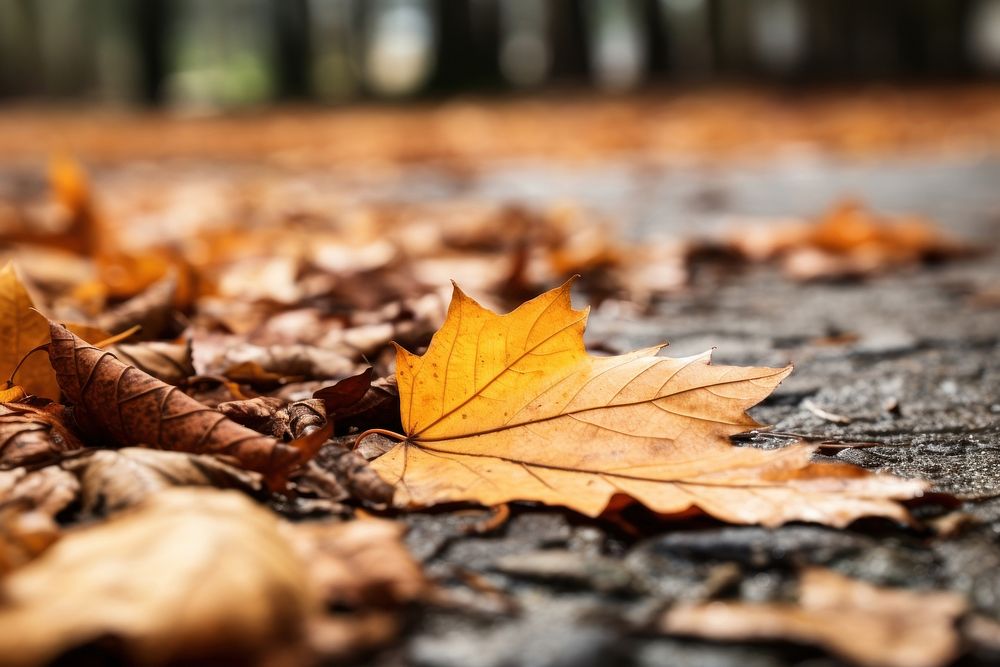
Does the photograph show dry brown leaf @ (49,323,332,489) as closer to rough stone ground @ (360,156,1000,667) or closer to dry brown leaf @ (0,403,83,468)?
dry brown leaf @ (0,403,83,468)

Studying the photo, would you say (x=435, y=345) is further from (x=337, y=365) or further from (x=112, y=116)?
(x=112, y=116)

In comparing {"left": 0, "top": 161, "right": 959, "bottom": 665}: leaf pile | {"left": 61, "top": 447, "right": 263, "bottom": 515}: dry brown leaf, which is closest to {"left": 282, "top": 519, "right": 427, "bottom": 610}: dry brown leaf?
{"left": 0, "top": 161, "right": 959, "bottom": 665}: leaf pile

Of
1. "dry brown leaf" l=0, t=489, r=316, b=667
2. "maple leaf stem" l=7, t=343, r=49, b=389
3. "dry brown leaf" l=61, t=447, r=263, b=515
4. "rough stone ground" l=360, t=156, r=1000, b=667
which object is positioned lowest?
"rough stone ground" l=360, t=156, r=1000, b=667

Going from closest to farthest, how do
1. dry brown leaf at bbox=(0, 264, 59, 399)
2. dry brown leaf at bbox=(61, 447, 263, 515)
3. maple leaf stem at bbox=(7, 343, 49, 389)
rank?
dry brown leaf at bbox=(61, 447, 263, 515) < maple leaf stem at bbox=(7, 343, 49, 389) < dry brown leaf at bbox=(0, 264, 59, 399)

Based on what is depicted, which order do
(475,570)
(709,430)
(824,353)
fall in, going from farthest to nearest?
(824,353) < (709,430) < (475,570)

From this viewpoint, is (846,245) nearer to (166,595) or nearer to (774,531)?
(774,531)

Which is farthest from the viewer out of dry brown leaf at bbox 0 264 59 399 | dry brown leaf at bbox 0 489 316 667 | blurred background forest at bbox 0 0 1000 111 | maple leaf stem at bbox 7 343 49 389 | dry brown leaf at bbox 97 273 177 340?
blurred background forest at bbox 0 0 1000 111

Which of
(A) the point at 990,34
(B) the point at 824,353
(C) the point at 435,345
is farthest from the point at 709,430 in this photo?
(A) the point at 990,34

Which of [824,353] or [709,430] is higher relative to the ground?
[709,430]
